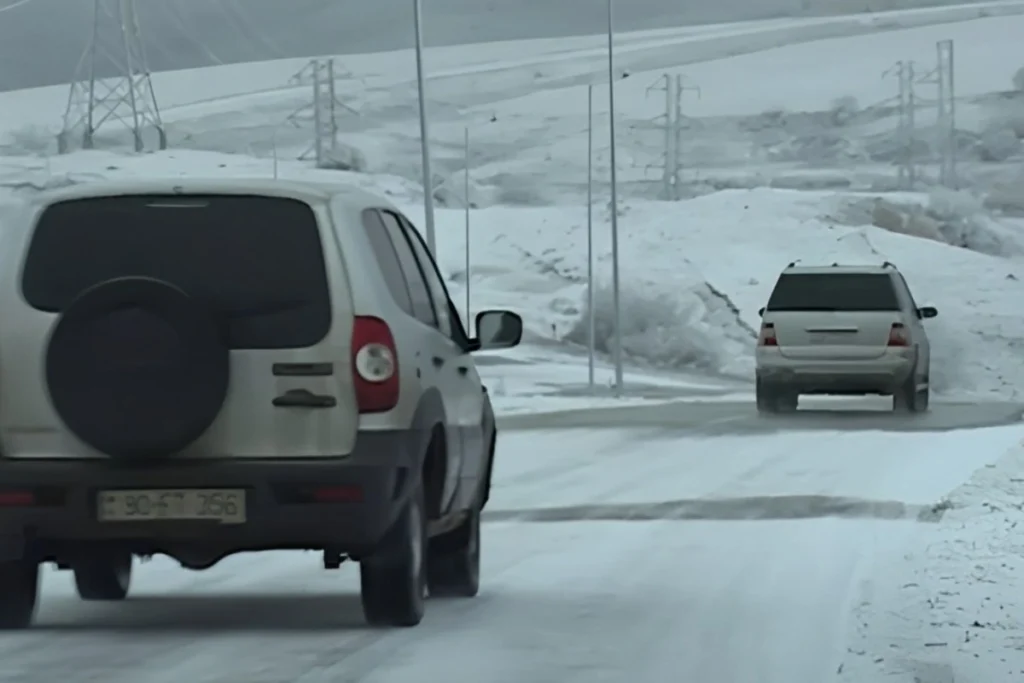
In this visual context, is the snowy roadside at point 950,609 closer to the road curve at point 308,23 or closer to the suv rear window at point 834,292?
the suv rear window at point 834,292

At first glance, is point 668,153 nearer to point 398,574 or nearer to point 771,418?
point 771,418

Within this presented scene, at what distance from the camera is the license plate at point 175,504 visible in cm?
991

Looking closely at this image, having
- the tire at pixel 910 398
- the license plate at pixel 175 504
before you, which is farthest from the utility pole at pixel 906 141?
the license plate at pixel 175 504

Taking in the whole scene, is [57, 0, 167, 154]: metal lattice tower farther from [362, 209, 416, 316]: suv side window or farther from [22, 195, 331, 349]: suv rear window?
[22, 195, 331, 349]: suv rear window

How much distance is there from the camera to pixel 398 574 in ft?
34.3

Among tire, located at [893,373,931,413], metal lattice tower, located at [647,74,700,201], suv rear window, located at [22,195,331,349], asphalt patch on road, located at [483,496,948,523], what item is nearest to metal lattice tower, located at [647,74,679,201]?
metal lattice tower, located at [647,74,700,201]

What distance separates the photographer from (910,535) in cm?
1514

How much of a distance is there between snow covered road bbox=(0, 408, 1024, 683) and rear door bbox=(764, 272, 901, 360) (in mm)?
12019

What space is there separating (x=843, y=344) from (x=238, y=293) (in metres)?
23.1

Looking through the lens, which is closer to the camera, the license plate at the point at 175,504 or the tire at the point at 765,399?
the license plate at the point at 175,504

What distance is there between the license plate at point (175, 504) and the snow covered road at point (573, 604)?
1.69 feet

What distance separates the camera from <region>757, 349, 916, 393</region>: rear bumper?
32.4 m

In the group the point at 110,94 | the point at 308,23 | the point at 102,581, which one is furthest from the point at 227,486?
the point at 308,23

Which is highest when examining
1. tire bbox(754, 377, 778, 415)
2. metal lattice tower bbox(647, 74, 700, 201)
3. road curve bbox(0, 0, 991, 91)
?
road curve bbox(0, 0, 991, 91)
